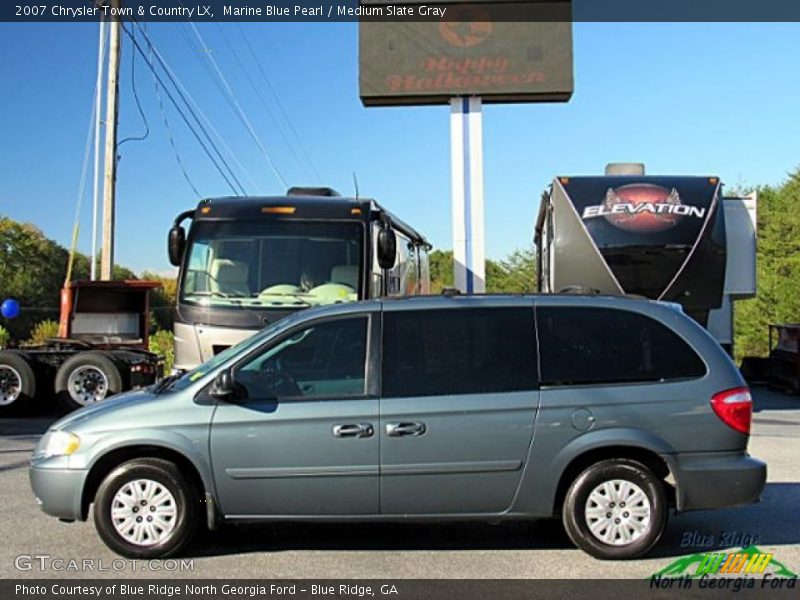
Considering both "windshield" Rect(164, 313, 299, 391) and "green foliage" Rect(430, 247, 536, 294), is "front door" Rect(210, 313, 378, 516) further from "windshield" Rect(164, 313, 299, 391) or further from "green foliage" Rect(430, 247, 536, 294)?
"green foliage" Rect(430, 247, 536, 294)

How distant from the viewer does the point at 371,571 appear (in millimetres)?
5590

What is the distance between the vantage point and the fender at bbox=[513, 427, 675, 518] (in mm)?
5781

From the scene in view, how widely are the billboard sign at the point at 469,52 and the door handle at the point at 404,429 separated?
11.4 m

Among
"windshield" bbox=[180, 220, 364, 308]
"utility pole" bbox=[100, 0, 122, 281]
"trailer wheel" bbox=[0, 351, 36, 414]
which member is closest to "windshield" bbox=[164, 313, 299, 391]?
"windshield" bbox=[180, 220, 364, 308]

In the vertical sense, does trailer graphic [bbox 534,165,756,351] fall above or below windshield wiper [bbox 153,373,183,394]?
above

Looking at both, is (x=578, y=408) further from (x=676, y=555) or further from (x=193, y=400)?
(x=193, y=400)

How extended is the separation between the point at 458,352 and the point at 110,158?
15.7 metres

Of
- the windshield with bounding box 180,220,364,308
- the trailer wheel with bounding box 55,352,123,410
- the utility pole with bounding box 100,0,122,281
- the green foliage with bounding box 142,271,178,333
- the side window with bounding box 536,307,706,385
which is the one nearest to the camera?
the side window with bounding box 536,307,706,385

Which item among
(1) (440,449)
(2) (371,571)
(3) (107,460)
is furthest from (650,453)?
(3) (107,460)

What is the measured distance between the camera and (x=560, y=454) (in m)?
5.79

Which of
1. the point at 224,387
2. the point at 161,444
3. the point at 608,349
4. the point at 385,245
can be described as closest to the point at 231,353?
the point at 224,387

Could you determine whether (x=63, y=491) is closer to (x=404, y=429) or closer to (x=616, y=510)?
(x=404, y=429)

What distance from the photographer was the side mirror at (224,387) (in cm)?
574

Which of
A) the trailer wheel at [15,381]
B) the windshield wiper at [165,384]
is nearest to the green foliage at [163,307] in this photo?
the trailer wheel at [15,381]
